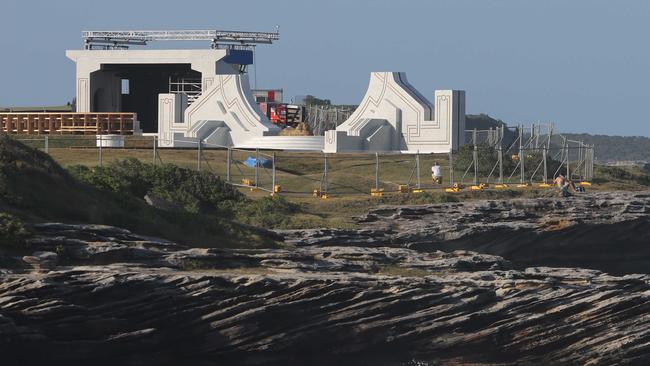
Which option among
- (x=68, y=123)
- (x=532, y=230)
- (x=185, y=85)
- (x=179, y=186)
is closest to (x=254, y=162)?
(x=179, y=186)

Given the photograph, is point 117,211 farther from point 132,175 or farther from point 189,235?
point 132,175

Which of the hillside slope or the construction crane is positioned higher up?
the construction crane

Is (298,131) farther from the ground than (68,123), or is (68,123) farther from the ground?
(68,123)

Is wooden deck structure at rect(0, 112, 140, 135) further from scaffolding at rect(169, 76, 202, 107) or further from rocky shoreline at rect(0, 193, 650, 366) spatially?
rocky shoreline at rect(0, 193, 650, 366)

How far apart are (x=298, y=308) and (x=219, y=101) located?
42356 millimetres

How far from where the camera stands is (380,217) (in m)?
43.8

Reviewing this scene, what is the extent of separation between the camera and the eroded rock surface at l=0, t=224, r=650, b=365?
971 inches

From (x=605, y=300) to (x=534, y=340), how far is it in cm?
202

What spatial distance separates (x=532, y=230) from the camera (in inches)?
1794

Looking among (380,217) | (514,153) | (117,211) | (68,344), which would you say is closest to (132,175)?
(380,217)

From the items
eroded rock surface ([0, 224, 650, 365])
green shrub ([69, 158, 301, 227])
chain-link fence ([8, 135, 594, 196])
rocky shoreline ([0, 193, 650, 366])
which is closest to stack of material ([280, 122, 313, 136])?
chain-link fence ([8, 135, 594, 196])

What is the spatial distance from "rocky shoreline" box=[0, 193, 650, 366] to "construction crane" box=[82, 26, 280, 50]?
138 feet

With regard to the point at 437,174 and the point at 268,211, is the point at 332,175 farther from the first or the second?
the point at 268,211

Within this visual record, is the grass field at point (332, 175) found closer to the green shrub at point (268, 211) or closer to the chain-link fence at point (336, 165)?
the chain-link fence at point (336, 165)
